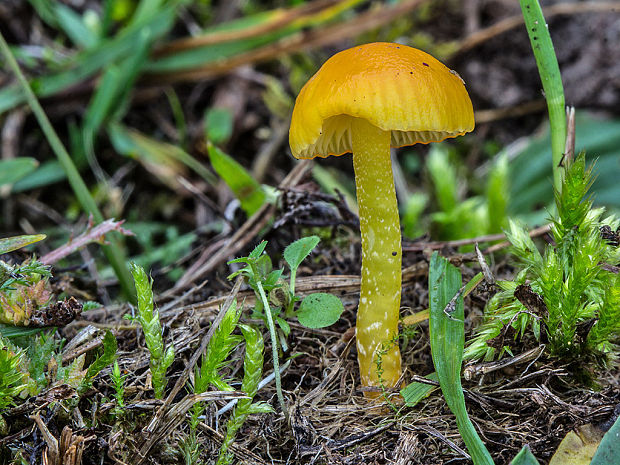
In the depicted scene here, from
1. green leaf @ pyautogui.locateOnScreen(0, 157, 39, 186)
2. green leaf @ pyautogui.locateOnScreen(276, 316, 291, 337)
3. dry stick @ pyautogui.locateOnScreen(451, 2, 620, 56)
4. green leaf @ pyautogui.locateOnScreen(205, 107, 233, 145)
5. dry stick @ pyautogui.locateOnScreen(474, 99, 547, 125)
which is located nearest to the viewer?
green leaf @ pyautogui.locateOnScreen(276, 316, 291, 337)

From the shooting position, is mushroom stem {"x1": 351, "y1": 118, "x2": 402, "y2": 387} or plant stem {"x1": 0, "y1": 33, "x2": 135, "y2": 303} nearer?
mushroom stem {"x1": 351, "y1": 118, "x2": 402, "y2": 387}

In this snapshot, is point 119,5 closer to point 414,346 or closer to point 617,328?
point 414,346

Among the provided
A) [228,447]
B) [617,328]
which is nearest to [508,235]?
[617,328]

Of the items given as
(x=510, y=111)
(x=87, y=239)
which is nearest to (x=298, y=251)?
(x=87, y=239)

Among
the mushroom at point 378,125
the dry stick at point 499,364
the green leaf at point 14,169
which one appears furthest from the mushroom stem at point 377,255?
the green leaf at point 14,169

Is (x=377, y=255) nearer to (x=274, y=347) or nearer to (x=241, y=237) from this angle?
(x=274, y=347)

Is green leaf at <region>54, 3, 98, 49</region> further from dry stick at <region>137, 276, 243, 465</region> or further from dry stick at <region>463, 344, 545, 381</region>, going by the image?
dry stick at <region>463, 344, 545, 381</region>

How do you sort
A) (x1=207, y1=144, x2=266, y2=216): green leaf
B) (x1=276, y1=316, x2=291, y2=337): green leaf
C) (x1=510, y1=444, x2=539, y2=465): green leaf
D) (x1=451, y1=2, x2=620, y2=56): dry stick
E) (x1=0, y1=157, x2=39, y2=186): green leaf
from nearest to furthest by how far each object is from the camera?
(x1=510, y1=444, x2=539, y2=465): green leaf
(x1=276, y1=316, x2=291, y2=337): green leaf
(x1=207, y1=144, x2=266, y2=216): green leaf
(x1=0, y1=157, x2=39, y2=186): green leaf
(x1=451, y1=2, x2=620, y2=56): dry stick

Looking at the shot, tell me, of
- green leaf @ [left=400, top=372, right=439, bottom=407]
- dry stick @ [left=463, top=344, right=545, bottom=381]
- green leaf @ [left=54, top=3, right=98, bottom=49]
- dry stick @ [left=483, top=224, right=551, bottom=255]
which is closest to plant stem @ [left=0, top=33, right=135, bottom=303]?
green leaf @ [left=400, top=372, right=439, bottom=407]
